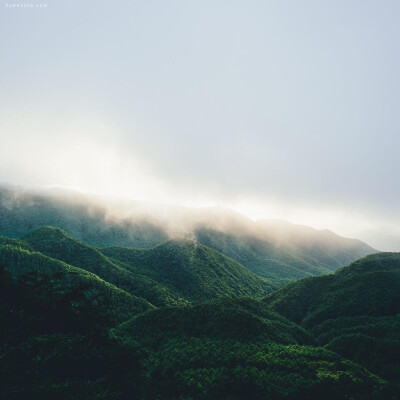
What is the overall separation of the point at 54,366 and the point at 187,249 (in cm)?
12777

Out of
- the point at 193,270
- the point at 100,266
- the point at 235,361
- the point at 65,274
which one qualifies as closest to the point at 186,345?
the point at 235,361

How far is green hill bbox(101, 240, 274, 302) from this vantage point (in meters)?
136

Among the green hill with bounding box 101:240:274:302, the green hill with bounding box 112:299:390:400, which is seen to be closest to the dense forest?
the green hill with bounding box 112:299:390:400

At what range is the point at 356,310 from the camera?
80.8 meters

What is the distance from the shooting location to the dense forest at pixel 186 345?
1529 inches

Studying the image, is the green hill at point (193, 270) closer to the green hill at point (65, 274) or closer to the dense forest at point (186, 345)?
the green hill at point (65, 274)

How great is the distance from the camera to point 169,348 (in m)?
55.1

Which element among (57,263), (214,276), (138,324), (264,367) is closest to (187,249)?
(214,276)

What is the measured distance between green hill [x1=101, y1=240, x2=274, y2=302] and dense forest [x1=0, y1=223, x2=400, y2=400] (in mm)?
43315

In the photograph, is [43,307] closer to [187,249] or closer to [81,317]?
[81,317]

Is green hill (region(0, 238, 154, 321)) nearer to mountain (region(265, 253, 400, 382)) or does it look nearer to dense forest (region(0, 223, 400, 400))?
dense forest (region(0, 223, 400, 400))

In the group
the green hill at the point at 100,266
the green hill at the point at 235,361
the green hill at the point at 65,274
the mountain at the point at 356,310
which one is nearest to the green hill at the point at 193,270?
the green hill at the point at 100,266

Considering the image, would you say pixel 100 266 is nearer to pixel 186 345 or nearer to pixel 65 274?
pixel 65 274

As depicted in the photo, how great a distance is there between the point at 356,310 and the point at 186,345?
56.8 meters
